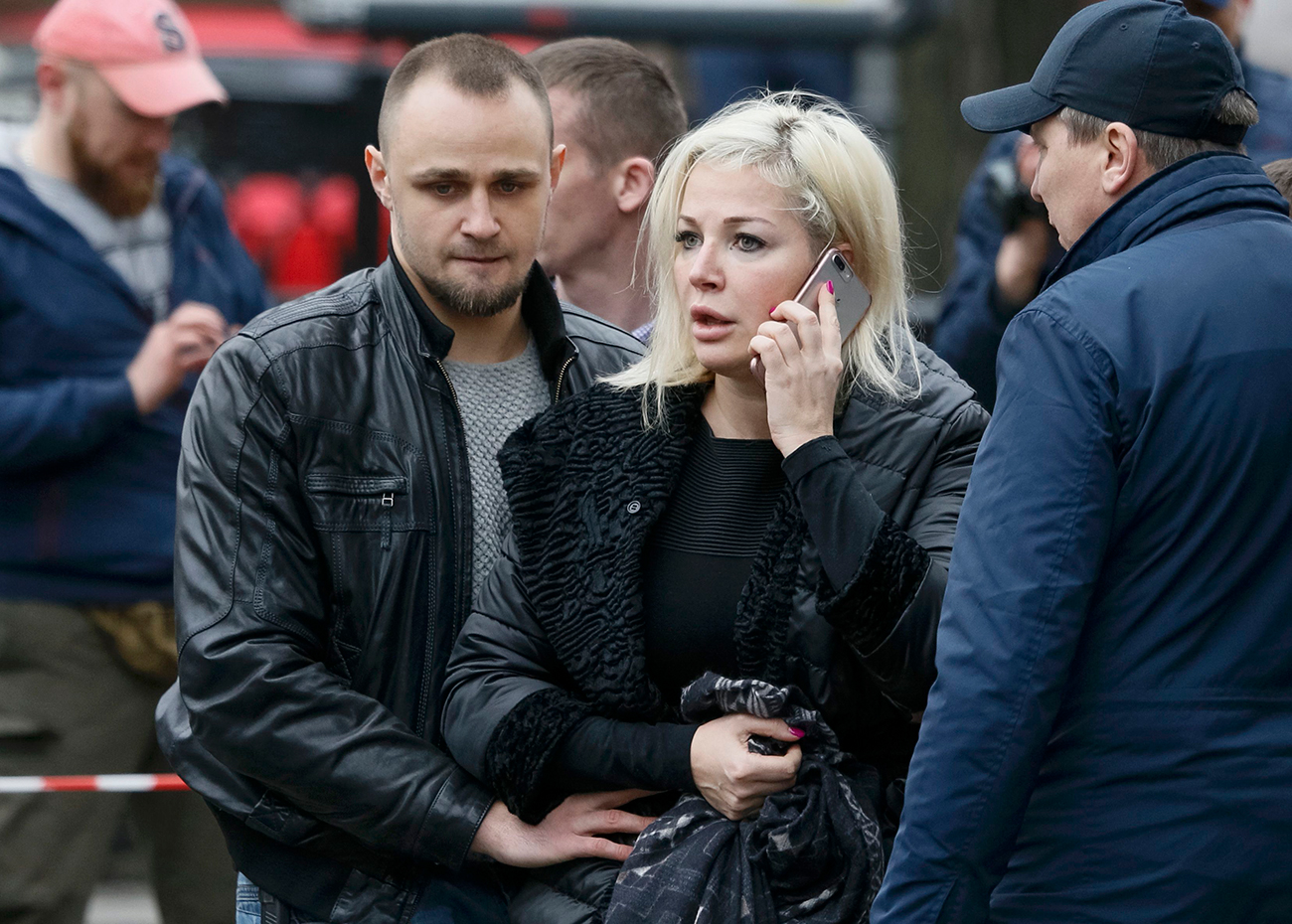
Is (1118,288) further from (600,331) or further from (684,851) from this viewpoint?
(600,331)

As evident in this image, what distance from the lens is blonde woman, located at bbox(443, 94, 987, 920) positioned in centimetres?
227

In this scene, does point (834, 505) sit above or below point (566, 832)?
above

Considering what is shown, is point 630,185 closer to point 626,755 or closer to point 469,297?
point 469,297

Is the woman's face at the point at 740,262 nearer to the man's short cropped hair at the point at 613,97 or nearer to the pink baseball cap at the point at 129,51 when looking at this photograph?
the man's short cropped hair at the point at 613,97

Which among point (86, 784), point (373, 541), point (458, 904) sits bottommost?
point (86, 784)

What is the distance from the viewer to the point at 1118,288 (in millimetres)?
1989

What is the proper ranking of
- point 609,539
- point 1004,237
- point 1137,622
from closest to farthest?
point 1137,622 → point 609,539 → point 1004,237

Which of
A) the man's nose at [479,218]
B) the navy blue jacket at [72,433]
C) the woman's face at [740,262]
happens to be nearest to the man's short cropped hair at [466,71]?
the man's nose at [479,218]

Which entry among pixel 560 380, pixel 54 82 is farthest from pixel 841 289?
pixel 54 82

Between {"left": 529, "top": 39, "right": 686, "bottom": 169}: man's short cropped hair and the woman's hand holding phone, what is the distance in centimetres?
160

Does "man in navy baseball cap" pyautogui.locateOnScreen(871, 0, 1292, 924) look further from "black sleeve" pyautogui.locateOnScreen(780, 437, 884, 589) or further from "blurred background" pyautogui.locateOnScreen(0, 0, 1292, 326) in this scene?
"blurred background" pyautogui.locateOnScreen(0, 0, 1292, 326)

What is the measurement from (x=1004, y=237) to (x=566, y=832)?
9.42ft

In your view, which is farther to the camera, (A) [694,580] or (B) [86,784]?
(B) [86,784]

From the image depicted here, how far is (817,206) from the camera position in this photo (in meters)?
2.47
